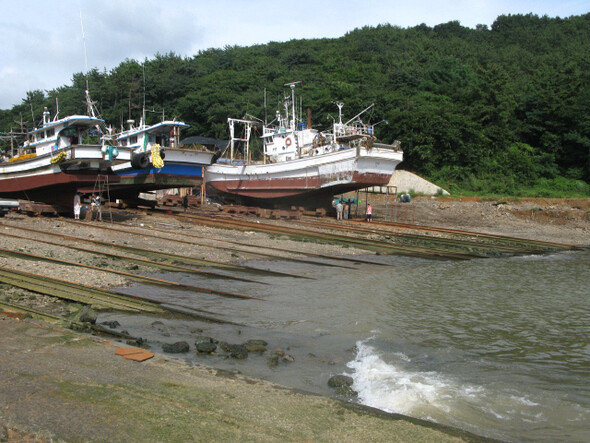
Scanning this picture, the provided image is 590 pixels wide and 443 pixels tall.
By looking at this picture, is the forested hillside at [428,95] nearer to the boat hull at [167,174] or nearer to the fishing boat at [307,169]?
the fishing boat at [307,169]

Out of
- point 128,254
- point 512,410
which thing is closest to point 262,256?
point 128,254

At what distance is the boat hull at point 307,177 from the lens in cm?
2536

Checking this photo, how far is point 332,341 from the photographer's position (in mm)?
7062

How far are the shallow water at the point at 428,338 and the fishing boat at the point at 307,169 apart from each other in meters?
13.6

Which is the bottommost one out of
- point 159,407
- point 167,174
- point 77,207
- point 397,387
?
point 397,387

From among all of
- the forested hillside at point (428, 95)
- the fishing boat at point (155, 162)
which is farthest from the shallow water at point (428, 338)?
the forested hillside at point (428, 95)

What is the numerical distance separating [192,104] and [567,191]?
144ft

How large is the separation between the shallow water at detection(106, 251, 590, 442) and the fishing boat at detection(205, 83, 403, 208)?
13593 mm

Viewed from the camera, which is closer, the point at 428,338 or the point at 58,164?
the point at 428,338

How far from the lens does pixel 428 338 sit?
739cm

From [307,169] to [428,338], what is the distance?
20296 millimetres

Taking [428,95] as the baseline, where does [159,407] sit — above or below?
below

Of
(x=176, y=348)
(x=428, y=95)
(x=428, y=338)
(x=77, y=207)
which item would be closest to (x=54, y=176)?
(x=77, y=207)

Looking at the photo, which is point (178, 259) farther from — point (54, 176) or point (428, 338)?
point (54, 176)
